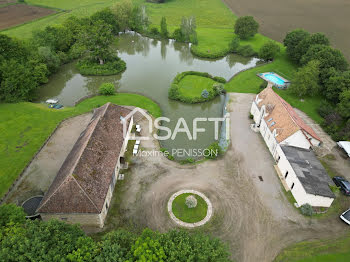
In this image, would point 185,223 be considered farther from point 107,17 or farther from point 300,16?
point 300,16

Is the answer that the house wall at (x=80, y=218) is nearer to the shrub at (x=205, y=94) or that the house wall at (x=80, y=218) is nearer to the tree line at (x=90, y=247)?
the tree line at (x=90, y=247)

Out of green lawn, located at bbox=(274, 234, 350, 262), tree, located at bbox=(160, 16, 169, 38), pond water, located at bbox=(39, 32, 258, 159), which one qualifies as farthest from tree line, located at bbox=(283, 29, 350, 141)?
tree, located at bbox=(160, 16, 169, 38)

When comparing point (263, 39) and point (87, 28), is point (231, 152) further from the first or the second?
point (263, 39)

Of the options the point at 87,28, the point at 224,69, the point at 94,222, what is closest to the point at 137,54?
the point at 87,28

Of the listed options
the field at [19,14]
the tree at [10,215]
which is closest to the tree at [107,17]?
the field at [19,14]

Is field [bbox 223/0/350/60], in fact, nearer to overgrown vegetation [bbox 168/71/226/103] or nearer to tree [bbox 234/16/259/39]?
tree [bbox 234/16/259/39]

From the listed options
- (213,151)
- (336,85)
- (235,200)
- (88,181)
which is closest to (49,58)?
(88,181)
